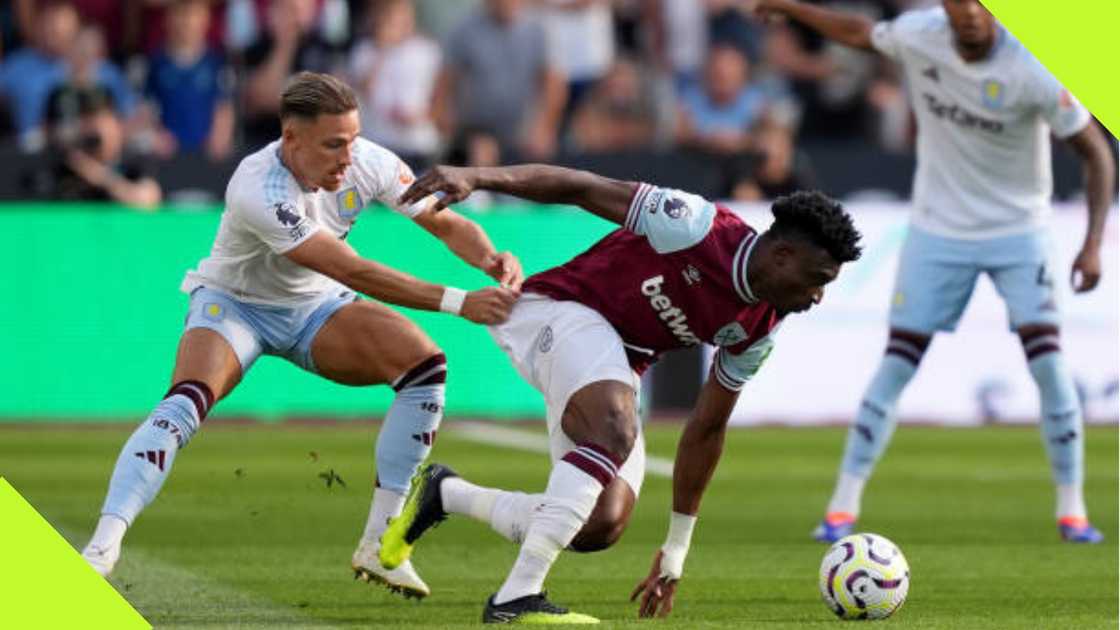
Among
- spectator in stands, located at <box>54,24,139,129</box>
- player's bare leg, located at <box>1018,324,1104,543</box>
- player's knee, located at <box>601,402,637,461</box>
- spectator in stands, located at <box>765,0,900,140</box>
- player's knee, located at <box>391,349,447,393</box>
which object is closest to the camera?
player's knee, located at <box>601,402,637,461</box>

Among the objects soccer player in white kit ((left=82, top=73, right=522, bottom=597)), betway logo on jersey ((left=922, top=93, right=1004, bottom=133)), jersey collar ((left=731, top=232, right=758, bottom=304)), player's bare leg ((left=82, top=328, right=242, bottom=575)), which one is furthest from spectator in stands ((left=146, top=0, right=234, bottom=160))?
jersey collar ((left=731, top=232, right=758, bottom=304))

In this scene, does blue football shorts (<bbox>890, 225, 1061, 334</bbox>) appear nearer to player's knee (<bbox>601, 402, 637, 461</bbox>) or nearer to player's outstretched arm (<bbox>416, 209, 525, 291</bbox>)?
player's outstretched arm (<bbox>416, 209, 525, 291</bbox>)

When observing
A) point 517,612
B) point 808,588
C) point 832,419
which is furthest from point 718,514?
point 832,419

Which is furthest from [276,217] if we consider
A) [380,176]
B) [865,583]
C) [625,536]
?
[625,536]

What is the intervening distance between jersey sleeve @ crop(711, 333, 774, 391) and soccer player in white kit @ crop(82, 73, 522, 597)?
0.79m

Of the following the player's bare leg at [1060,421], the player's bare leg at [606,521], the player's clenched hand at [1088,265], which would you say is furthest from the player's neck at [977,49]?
the player's bare leg at [606,521]

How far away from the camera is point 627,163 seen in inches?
725

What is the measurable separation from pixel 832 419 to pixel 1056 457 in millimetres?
6812

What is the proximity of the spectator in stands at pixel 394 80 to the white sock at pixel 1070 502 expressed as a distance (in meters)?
8.35

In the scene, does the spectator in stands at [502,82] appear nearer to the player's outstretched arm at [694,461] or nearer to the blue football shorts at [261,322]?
the blue football shorts at [261,322]

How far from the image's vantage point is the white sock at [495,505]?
8.16m

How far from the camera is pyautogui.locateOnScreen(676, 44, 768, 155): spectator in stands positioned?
19141mm

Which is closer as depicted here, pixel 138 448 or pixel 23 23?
pixel 138 448

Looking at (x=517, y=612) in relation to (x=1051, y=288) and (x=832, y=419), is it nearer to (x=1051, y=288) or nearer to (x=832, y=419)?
(x=1051, y=288)
